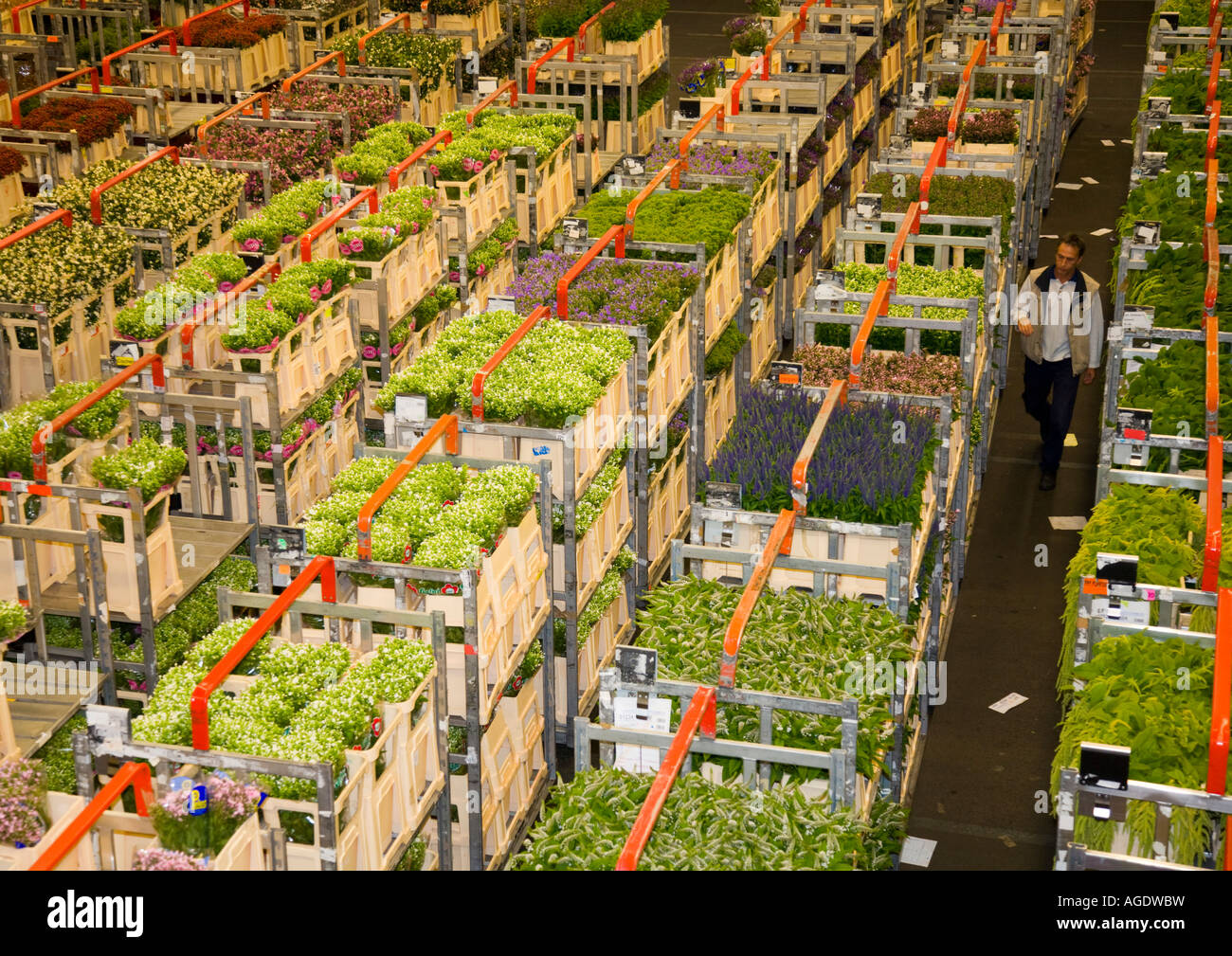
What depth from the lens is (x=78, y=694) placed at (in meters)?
8.12

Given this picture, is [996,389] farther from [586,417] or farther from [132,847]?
[132,847]

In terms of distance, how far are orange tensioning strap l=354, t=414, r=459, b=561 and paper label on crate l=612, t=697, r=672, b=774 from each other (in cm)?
144

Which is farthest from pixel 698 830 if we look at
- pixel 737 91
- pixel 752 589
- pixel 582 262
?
pixel 737 91

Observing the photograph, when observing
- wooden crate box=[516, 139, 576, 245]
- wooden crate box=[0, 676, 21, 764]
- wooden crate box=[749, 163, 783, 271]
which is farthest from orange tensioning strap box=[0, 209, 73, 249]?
wooden crate box=[749, 163, 783, 271]

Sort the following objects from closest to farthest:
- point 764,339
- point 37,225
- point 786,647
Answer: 1. point 786,647
2. point 37,225
3. point 764,339

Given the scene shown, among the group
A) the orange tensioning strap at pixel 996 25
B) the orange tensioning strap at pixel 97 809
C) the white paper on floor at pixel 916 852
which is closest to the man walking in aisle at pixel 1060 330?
the white paper on floor at pixel 916 852

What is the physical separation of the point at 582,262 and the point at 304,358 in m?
1.82

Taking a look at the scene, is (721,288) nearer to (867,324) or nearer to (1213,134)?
(867,324)

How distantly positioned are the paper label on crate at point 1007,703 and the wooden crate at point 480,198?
5.48 metres

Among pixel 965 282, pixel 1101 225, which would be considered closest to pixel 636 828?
pixel 965 282

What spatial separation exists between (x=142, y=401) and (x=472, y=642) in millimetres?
3283

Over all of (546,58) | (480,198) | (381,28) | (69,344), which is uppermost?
(381,28)

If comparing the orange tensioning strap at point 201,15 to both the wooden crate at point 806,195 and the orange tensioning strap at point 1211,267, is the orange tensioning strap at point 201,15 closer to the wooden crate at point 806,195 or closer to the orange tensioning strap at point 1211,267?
the wooden crate at point 806,195

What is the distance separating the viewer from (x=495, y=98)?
15.2 metres
